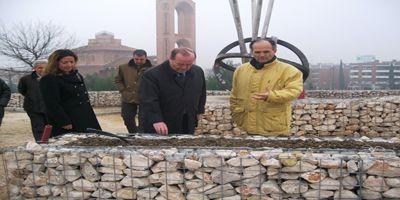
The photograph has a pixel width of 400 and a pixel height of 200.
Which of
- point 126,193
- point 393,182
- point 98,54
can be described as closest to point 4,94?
point 126,193

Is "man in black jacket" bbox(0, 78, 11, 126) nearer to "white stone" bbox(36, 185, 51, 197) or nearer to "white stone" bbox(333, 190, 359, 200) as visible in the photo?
"white stone" bbox(36, 185, 51, 197)

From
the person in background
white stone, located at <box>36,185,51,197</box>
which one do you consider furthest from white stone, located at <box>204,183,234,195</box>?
the person in background

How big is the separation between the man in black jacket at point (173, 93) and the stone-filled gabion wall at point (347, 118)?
420 centimetres

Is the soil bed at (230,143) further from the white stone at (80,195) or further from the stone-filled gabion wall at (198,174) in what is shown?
the white stone at (80,195)

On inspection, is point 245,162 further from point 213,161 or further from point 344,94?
point 344,94

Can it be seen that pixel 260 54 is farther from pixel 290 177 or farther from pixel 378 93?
pixel 378 93

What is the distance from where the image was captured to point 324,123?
27.3 ft

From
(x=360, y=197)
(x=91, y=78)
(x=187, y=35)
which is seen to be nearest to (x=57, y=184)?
(x=360, y=197)

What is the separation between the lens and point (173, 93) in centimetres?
401

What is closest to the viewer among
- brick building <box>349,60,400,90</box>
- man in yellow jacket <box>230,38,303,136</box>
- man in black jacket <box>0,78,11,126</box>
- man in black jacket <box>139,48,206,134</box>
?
man in yellow jacket <box>230,38,303,136</box>

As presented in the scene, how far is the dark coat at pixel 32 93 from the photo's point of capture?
5.93m

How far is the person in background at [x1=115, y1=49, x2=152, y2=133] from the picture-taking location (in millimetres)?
6668

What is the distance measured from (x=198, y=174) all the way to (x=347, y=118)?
6.49m

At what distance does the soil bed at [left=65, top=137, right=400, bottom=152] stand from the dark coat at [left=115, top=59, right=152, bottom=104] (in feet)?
11.3
